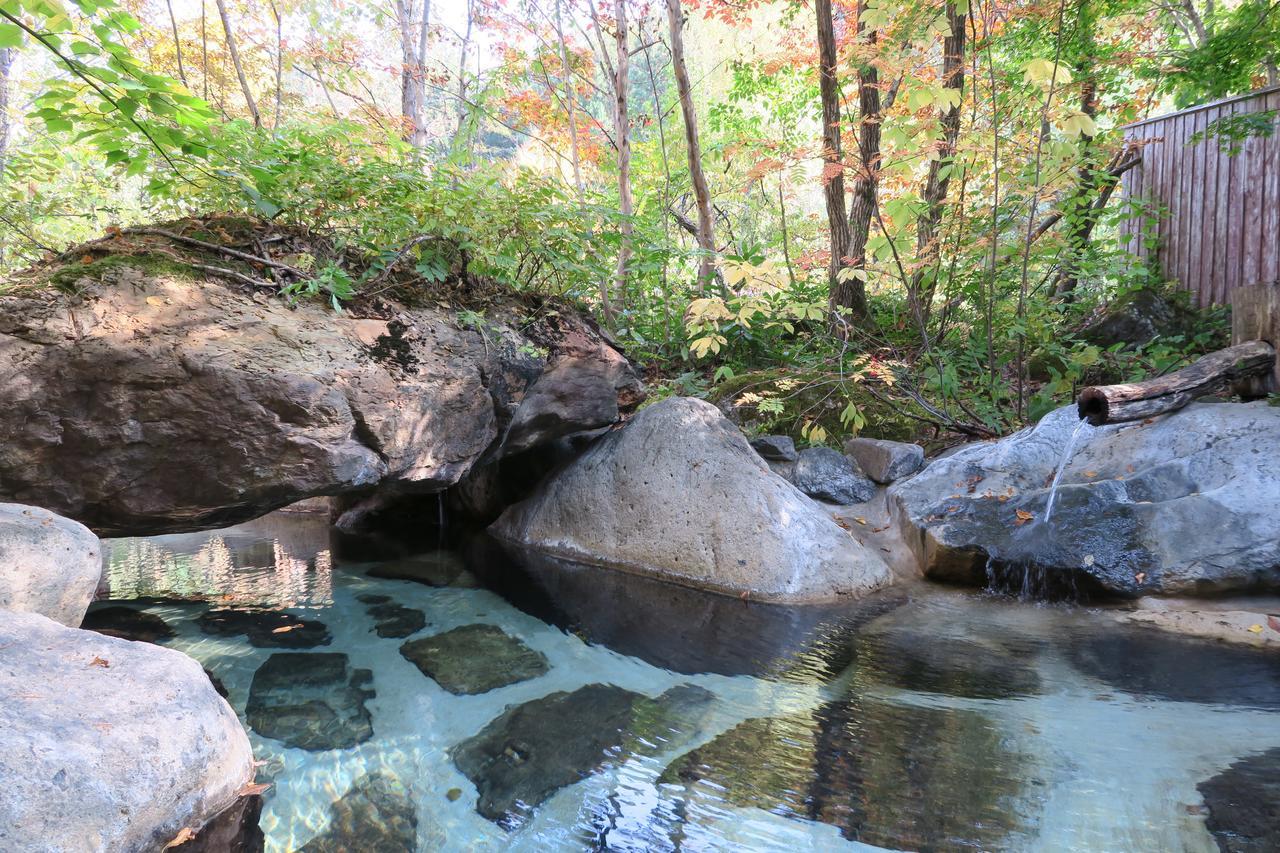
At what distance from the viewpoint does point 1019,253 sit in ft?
19.8

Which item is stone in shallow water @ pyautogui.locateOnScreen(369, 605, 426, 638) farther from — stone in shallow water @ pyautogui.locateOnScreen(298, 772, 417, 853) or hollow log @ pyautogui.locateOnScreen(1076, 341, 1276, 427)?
hollow log @ pyautogui.locateOnScreen(1076, 341, 1276, 427)

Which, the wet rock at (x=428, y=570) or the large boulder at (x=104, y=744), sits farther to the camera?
the wet rock at (x=428, y=570)

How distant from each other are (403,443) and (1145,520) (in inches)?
172

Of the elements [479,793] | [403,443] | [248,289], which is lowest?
[479,793]

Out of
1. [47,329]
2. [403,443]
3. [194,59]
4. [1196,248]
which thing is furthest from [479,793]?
[194,59]

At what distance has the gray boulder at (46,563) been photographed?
2.63 meters

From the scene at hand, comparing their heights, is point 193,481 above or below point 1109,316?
below

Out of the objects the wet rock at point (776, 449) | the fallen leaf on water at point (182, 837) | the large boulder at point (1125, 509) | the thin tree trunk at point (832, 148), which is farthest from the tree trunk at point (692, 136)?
the fallen leaf on water at point (182, 837)

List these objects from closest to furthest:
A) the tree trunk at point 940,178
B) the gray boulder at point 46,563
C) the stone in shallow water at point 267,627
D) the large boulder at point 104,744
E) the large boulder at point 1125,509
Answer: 1. the large boulder at point 104,744
2. the gray boulder at point 46,563
3. the stone in shallow water at point 267,627
4. the large boulder at point 1125,509
5. the tree trunk at point 940,178

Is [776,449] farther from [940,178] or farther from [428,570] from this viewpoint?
[428,570]

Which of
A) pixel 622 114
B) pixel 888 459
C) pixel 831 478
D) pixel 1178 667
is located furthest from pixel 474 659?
pixel 622 114

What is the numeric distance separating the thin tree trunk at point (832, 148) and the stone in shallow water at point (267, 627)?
4.99 metres

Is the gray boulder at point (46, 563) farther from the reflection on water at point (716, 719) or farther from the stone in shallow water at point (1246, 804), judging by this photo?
the stone in shallow water at point (1246, 804)

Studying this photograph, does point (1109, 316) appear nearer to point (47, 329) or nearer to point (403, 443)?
point (403, 443)
